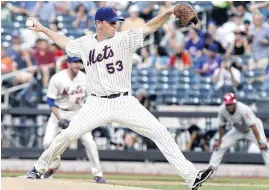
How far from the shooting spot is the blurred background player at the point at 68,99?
13.7 m

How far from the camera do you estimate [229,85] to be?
17547mm

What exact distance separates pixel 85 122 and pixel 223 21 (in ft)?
34.4

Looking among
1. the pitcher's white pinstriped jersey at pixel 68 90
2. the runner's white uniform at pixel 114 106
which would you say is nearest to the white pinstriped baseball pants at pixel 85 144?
the pitcher's white pinstriped jersey at pixel 68 90

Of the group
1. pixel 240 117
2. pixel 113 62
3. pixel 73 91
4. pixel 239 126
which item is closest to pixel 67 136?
pixel 113 62

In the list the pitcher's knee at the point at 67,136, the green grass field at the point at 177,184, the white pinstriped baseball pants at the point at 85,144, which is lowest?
the green grass field at the point at 177,184

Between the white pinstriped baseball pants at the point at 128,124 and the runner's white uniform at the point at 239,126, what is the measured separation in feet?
17.1

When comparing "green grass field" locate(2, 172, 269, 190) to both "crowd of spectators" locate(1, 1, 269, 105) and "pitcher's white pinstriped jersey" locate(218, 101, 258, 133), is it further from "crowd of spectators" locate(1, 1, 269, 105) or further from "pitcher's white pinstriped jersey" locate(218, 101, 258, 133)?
"crowd of spectators" locate(1, 1, 269, 105)

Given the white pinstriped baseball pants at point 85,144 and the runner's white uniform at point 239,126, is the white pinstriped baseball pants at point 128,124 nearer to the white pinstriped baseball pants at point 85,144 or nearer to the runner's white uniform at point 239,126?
the white pinstriped baseball pants at point 85,144

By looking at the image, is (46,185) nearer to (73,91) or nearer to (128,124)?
(128,124)

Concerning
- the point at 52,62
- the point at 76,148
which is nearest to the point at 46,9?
the point at 52,62

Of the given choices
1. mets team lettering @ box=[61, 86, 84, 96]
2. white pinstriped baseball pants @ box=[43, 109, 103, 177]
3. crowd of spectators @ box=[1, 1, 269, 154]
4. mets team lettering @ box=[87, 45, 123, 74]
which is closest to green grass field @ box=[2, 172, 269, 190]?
white pinstriped baseball pants @ box=[43, 109, 103, 177]

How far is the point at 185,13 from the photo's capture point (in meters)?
9.19

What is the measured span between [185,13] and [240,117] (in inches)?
219

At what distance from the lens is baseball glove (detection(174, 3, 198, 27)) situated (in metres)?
9.12
